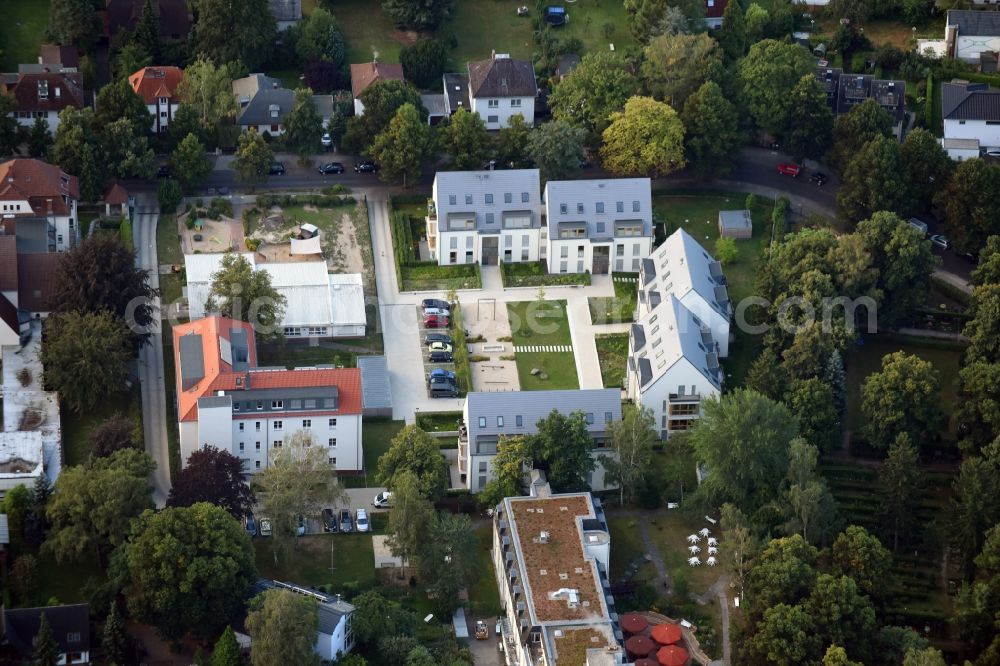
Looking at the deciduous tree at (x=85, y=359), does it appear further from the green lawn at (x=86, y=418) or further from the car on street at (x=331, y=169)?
the car on street at (x=331, y=169)

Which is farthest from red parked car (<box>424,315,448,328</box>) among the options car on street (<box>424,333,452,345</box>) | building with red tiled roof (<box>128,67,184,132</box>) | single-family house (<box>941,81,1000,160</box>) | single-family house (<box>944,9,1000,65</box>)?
single-family house (<box>944,9,1000,65</box>)

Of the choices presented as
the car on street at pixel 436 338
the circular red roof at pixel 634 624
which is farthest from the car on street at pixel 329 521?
the circular red roof at pixel 634 624

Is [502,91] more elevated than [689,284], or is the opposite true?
[502,91]

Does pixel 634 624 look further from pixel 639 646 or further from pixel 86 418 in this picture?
pixel 86 418

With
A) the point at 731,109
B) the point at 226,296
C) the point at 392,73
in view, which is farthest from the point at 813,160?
the point at 226,296

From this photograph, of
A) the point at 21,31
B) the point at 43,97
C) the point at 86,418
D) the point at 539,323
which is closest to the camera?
the point at 86,418

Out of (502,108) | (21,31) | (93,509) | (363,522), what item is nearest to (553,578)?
(363,522)
